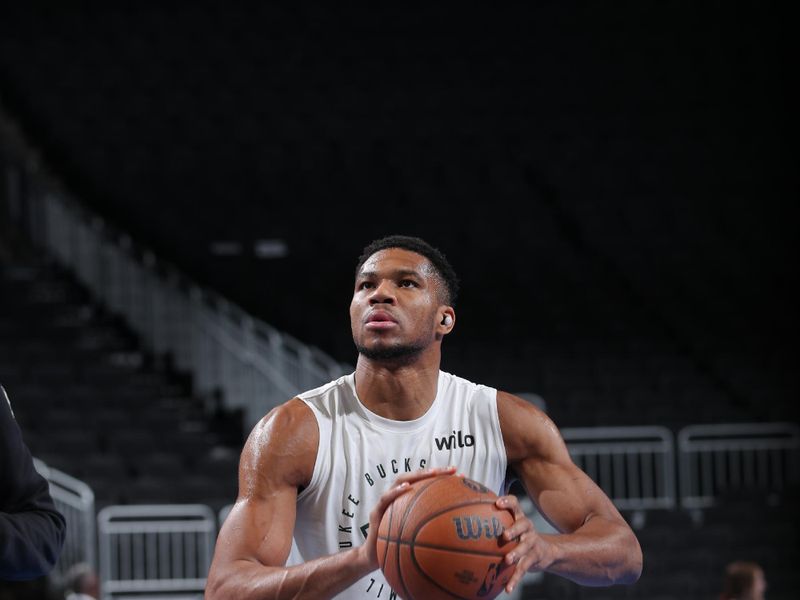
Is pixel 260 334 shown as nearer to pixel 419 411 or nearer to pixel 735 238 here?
pixel 735 238

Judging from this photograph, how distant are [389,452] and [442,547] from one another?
0.76m

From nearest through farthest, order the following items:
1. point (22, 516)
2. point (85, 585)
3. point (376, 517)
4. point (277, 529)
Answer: point (22, 516) < point (376, 517) < point (277, 529) < point (85, 585)

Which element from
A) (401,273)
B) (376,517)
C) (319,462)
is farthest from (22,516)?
(401,273)

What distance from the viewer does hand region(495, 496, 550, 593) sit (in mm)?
3684

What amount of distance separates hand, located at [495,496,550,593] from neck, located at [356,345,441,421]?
2.49 feet

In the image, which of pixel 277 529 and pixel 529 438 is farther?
pixel 529 438

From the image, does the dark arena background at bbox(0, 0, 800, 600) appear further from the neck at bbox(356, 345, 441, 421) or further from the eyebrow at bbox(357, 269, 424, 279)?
the eyebrow at bbox(357, 269, 424, 279)

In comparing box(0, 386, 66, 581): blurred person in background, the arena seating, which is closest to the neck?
box(0, 386, 66, 581): blurred person in background

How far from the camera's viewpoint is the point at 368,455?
437cm

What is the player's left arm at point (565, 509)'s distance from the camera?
4059 mm

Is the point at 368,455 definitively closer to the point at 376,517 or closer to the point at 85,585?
the point at 376,517

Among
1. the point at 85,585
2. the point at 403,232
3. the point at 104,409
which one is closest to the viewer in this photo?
the point at 85,585

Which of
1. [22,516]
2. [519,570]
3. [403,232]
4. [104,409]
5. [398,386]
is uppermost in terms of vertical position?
[403,232]

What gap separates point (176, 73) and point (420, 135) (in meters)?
3.60
